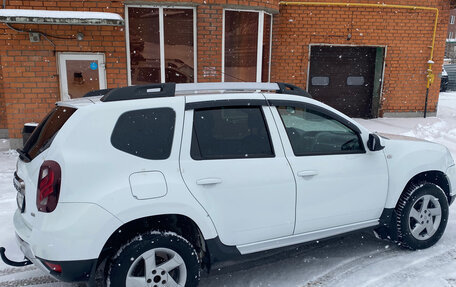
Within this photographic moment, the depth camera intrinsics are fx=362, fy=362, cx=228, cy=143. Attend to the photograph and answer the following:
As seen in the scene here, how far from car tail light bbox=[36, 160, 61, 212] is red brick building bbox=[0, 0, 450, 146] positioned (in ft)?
17.0

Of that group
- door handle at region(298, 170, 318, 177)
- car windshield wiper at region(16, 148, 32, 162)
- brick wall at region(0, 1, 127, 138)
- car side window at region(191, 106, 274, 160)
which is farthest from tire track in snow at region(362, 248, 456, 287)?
brick wall at region(0, 1, 127, 138)

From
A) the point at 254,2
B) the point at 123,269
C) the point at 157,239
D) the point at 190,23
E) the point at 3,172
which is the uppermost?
the point at 254,2

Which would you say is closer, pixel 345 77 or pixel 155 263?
pixel 155 263

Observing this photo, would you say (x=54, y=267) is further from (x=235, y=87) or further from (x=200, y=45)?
(x=200, y=45)

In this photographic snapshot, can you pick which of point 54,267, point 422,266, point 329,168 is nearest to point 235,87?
point 329,168

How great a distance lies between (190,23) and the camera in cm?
796

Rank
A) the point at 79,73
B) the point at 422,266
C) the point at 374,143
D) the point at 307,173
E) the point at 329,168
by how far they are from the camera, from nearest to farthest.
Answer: the point at 307,173 < the point at 329,168 < the point at 374,143 < the point at 422,266 < the point at 79,73

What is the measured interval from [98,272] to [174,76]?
593 cm

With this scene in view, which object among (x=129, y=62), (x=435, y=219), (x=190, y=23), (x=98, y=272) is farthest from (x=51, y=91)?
(x=435, y=219)

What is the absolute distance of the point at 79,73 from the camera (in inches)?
305

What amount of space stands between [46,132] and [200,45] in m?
5.58

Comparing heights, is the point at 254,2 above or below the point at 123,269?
above

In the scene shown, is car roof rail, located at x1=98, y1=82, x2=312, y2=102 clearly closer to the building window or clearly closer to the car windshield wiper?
the car windshield wiper

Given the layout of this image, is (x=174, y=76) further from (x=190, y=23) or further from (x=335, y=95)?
(x=335, y=95)
